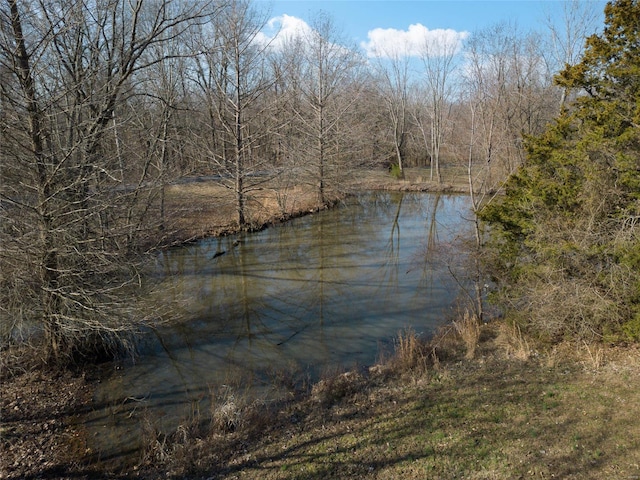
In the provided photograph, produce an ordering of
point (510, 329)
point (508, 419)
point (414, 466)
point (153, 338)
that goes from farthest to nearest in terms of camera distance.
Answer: point (153, 338) < point (510, 329) < point (508, 419) < point (414, 466)

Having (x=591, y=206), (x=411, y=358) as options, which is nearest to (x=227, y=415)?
(x=411, y=358)

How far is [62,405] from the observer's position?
22.5 ft

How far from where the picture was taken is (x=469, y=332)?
848 cm

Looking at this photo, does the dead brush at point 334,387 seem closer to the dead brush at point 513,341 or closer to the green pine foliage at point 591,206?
the dead brush at point 513,341

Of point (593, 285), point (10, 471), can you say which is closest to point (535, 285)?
point (593, 285)

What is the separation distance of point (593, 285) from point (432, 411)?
367 centimetres

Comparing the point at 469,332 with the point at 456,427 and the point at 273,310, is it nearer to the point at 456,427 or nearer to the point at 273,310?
the point at 456,427

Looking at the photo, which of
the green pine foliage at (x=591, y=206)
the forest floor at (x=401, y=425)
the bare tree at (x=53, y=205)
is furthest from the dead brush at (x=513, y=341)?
the bare tree at (x=53, y=205)

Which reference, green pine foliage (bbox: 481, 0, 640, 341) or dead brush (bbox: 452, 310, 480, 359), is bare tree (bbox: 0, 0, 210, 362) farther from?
green pine foliage (bbox: 481, 0, 640, 341)

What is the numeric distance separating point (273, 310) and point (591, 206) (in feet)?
24.1

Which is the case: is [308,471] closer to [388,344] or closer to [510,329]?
[388,344]

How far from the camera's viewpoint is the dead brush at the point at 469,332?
323 inches

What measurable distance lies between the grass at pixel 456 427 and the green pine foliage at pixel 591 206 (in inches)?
34.0

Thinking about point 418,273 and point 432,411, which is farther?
point 418,273
